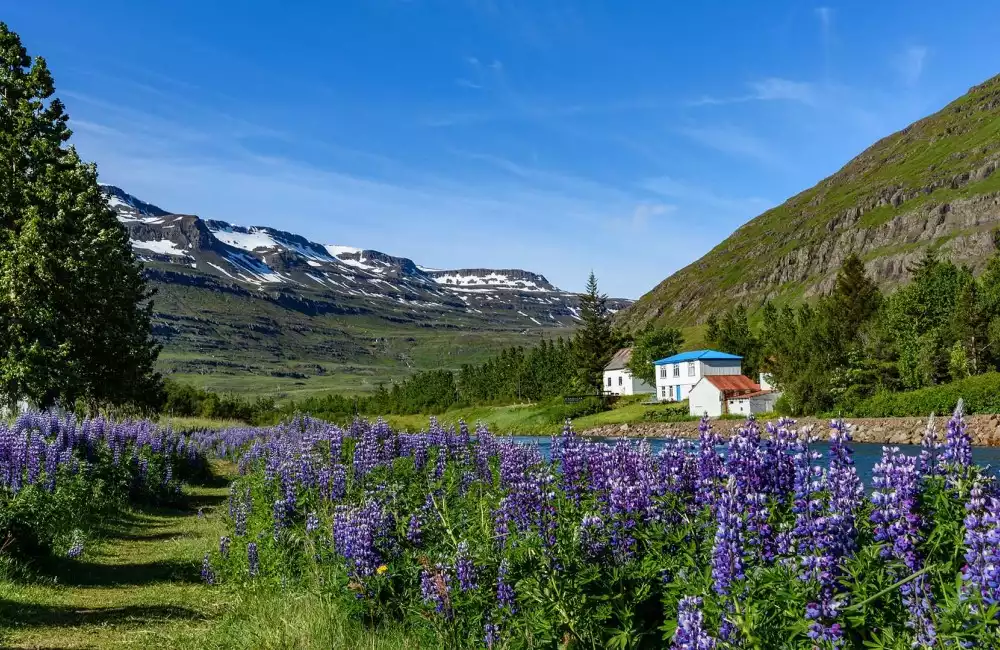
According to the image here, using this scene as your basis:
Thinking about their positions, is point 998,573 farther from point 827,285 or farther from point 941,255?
point 827,285

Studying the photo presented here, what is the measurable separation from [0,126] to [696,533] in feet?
92.9

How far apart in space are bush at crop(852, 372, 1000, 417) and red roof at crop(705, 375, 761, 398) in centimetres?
1660

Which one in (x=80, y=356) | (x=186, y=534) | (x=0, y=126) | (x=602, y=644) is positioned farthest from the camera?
(x=80, y=356)

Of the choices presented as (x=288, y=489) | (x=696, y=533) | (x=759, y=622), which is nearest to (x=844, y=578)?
(x=759, y=622)

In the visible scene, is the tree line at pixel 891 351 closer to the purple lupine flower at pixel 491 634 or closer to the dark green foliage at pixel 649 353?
the dark green foliage at pixel 649 353

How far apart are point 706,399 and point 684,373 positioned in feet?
50.8

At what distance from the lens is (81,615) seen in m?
9.23

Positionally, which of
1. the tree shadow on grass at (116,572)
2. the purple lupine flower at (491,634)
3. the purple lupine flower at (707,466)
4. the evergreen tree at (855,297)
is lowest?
the tree shadow on grass at (116,572)

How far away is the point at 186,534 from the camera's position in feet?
51.2

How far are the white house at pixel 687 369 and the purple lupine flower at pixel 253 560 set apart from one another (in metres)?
83.1

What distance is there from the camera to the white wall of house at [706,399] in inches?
3054

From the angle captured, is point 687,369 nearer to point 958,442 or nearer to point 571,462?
point 571,462

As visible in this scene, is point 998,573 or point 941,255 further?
point 941,255

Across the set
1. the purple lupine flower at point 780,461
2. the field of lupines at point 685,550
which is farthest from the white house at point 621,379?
the purple lupine flower at point 780,461
